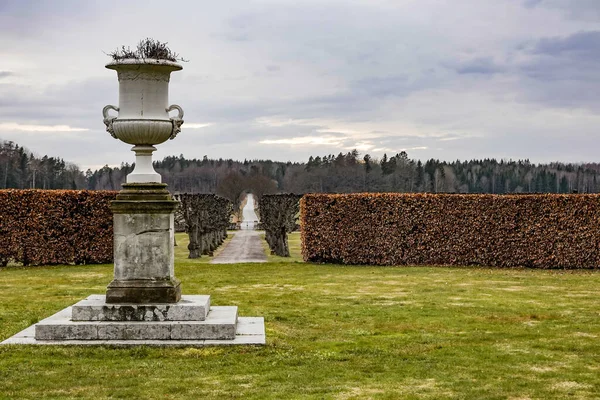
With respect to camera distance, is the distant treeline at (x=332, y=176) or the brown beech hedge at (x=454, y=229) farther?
the distant treeline at (x=332, y=176)

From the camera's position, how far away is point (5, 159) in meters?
112

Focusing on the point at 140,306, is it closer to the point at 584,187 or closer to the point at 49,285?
the point at 49,285

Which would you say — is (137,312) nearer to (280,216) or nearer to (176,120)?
(176,120)

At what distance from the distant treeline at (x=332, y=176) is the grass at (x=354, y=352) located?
83738 mm

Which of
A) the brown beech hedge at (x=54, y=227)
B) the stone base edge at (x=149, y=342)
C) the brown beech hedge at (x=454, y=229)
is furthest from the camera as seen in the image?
the brown beech hedge at (x=54, y=227)

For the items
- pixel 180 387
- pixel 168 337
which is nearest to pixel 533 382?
pixel 180 387

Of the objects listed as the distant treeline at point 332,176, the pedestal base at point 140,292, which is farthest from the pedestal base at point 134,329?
the distant treeline at point 332,176

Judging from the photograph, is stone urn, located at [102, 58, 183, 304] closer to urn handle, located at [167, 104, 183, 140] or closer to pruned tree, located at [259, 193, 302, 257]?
urn handle, located at [167, 104, 183, 140]

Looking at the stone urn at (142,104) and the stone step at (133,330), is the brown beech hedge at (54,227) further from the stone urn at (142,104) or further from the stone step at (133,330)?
the stone step at (133,330)

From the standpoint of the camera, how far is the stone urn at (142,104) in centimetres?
1125

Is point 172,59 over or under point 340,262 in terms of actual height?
over

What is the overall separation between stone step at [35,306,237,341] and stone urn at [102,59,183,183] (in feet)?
9.19

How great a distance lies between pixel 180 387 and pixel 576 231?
64.6 ft

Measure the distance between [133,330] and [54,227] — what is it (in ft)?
52.4
